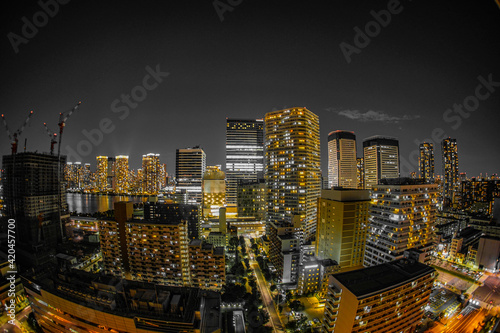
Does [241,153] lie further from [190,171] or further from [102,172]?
[102,172]

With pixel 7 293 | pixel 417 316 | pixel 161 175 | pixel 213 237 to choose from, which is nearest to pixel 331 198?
pixel 417 316

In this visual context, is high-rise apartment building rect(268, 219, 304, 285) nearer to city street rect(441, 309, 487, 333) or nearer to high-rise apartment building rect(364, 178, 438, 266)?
high-rise apartment building rect(364, 178, 438, 266)

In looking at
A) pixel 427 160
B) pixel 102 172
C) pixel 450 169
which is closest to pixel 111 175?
pixel 102 172

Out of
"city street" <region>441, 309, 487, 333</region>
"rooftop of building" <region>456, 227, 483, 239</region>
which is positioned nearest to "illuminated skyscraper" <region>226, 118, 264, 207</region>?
"rooftop of building" <region>456, 227, 483, 239</region>

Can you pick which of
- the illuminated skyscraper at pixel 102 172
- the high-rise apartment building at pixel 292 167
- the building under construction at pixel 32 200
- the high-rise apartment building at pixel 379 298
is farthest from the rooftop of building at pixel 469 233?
the illuminated skyscraper at pixel 102 172

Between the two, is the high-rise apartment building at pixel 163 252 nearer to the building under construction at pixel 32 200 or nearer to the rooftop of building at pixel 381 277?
the rooftop of building at pixel 381 277

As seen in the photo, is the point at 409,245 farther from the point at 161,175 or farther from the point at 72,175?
the point at 72,175
